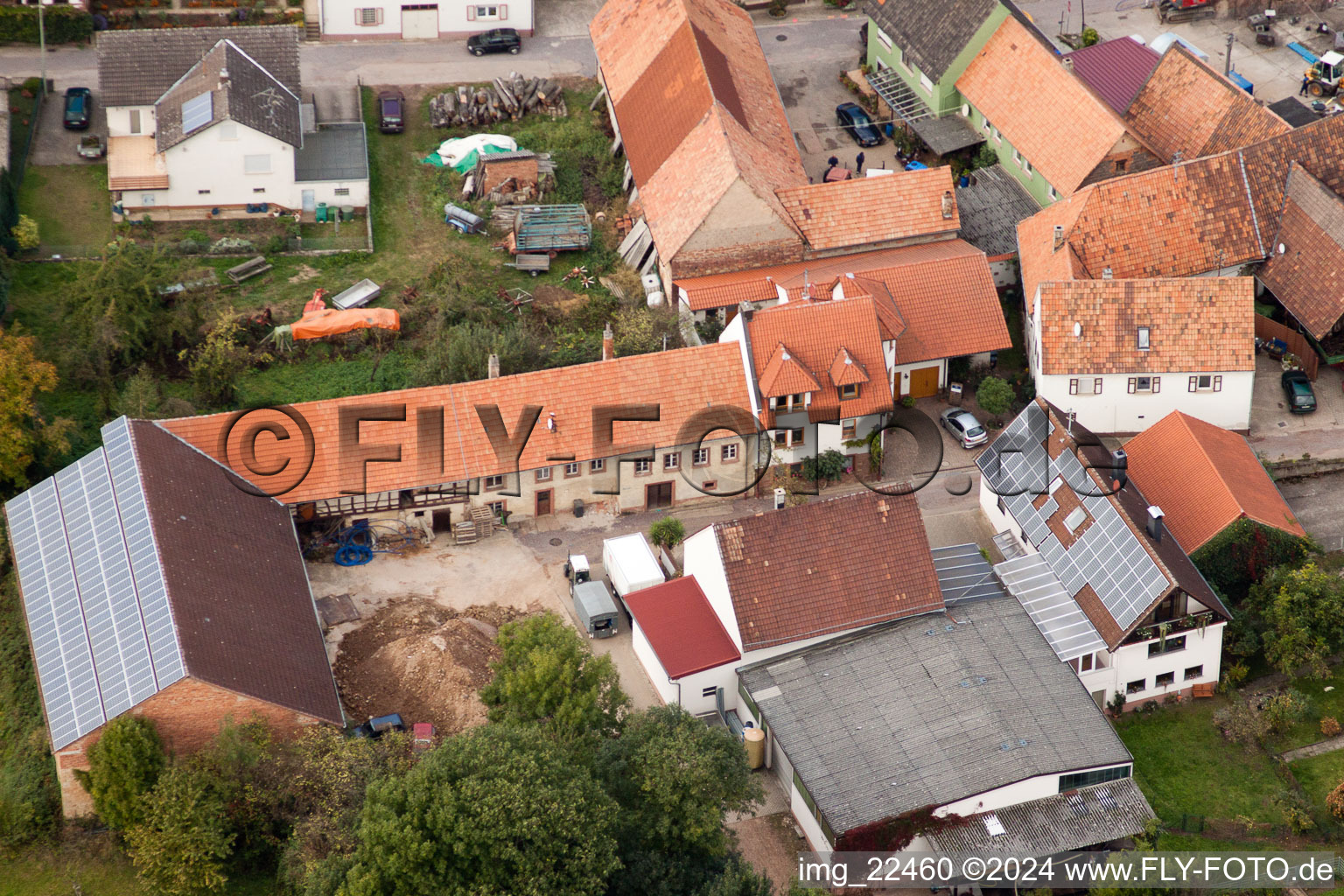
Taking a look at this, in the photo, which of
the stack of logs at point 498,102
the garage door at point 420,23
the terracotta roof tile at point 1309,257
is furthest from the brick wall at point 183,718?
the garage door at point 420,23

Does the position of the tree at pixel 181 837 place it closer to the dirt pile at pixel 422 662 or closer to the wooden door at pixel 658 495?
the dirt pile at pixel 422 662

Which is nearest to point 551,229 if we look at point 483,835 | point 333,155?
point 333,155

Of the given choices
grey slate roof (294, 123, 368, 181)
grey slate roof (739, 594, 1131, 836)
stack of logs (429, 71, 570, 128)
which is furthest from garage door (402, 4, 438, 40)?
grey slate roof (739, 594, 1131, 836)

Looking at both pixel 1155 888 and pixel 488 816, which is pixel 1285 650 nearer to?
pixel 1155 888

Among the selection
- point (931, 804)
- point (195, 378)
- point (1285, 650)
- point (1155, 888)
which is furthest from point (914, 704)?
point (195, 378)

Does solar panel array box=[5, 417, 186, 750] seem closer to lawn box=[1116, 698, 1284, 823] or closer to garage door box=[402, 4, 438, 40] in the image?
lawn box=[1116, 698, 1284, 823]

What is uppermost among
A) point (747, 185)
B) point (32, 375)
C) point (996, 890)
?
point (747, 185)

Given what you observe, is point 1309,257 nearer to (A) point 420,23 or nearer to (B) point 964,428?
(B) point 964,428
